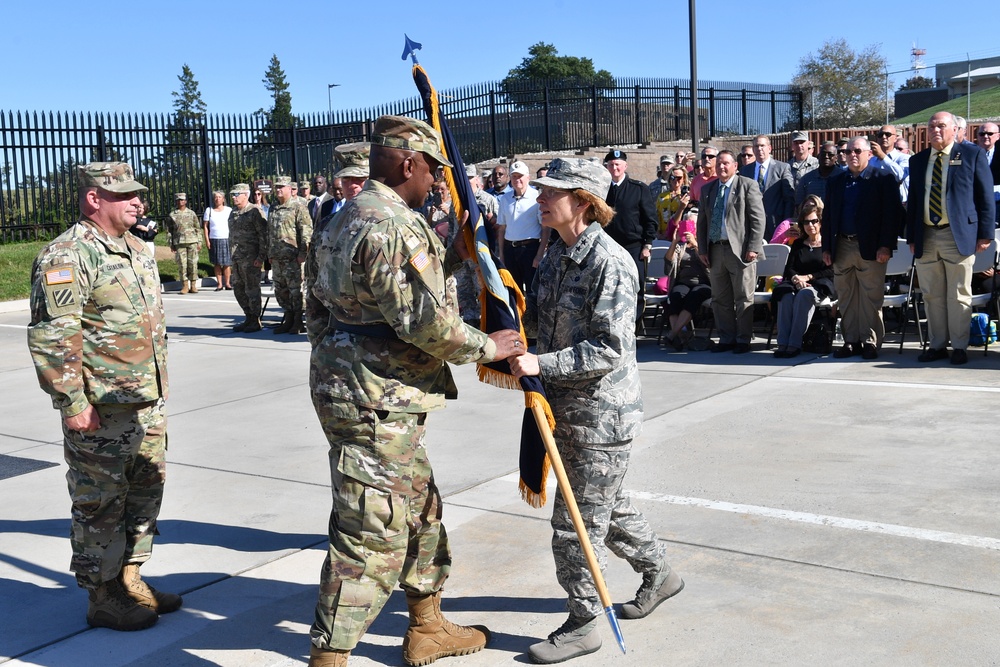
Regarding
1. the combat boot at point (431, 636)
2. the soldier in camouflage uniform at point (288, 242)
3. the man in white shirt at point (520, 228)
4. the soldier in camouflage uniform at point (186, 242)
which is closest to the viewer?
the combat boot at point (431, 636)

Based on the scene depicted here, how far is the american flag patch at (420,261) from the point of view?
3.53 meters

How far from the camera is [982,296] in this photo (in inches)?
377

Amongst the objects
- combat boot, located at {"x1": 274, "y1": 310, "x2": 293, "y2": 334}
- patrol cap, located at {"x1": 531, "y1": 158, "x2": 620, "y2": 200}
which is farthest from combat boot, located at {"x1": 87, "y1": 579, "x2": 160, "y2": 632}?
combat boot, located at {"x1": 274, "y1": 310, "x2": 293, "y2": 334}

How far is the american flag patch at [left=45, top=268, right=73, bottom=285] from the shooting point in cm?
420

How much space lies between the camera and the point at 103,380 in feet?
14.3

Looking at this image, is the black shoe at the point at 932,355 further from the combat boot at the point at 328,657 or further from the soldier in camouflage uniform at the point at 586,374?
the combat boot at the point at 328,657

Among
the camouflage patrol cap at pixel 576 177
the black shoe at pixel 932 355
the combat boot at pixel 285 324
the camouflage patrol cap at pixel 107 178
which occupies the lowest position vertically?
the black shoe at pixel 932 355

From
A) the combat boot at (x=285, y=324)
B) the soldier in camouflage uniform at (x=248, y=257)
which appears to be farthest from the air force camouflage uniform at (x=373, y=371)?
the soldier in camouflage uniform at (x=248, y=257)

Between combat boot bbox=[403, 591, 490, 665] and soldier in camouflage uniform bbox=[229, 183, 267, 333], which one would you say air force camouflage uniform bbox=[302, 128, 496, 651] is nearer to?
combat boot bbox=[403, 591, 490, 665]

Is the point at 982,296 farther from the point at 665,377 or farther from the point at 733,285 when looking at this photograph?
the point at 665,377

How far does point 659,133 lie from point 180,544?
21735 millimetres

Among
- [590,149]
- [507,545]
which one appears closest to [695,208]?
[507,545]

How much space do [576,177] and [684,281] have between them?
7.66 meters

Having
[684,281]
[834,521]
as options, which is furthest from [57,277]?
[684,281]
